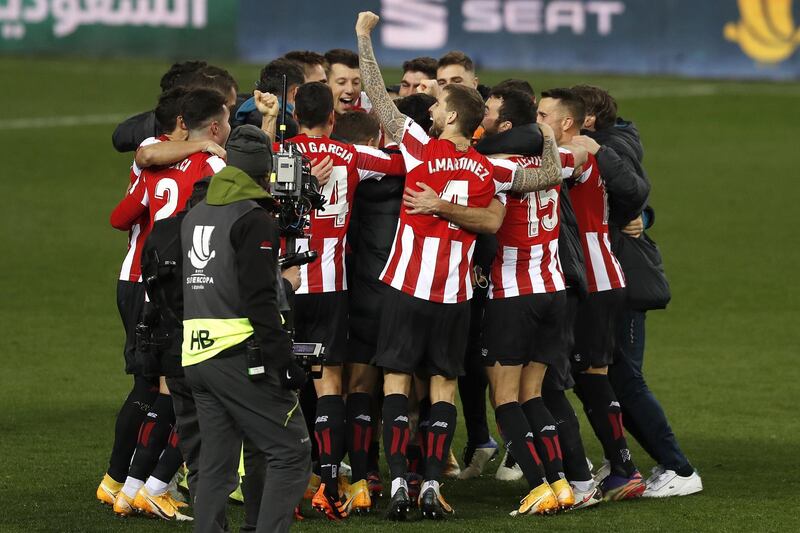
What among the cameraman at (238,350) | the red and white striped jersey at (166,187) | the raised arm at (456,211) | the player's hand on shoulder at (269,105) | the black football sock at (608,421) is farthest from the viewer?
the black football sock at (608,421)

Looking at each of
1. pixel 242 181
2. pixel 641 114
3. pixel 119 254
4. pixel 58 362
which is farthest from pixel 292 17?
pixel 242 181

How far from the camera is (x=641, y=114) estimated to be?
2664 cm

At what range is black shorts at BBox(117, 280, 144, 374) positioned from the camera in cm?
739

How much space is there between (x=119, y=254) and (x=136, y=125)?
8.52m

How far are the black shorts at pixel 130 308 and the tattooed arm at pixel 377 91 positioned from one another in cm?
149

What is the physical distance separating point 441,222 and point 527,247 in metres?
0.51

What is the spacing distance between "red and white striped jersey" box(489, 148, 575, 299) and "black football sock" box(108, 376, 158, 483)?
183 cm

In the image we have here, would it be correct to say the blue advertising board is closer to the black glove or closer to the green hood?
the green hood

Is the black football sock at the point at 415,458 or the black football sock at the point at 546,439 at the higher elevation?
the black football sock at the point at 546,439

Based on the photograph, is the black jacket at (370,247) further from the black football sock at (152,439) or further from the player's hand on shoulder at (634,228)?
the player's hand on shoulder at (634,228)

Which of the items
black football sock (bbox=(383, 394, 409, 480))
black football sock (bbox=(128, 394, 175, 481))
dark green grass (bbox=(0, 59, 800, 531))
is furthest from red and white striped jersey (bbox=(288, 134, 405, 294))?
dark green grass (bbox=(0, 59, 800, 531))

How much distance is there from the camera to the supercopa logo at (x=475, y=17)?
1145 inches

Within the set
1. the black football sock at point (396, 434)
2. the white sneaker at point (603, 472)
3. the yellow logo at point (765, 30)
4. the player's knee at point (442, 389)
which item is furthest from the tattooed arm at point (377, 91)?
the yellow logo at point (765, 30)

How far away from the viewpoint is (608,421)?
25.8 feet
